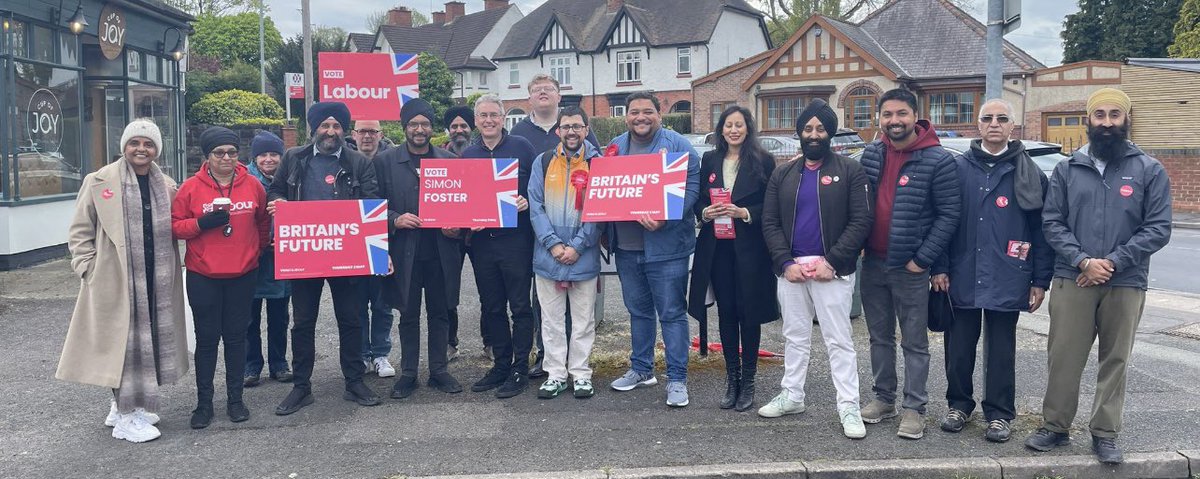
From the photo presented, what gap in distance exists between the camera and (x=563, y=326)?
671cm

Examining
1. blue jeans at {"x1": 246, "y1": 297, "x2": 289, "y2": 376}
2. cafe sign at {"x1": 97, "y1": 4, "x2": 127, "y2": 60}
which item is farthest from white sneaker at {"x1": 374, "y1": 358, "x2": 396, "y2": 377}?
cafe sign at {"x1": 97, "y1": 4, "x2": 127, "y2": 60}

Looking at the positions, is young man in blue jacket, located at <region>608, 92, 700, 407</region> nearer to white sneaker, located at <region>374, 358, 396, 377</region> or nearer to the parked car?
white sneaker, located at <region>374, 358, 396, 377</region>

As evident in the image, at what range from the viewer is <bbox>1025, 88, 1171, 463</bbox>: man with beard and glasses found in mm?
5078

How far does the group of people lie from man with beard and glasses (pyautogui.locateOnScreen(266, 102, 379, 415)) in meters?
0.01

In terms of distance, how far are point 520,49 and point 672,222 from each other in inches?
2181

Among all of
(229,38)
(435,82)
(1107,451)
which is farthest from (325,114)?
(229,38)

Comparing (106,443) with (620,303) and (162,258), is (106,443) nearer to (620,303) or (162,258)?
(162,258)

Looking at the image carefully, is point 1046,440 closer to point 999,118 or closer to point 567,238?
point 999,118

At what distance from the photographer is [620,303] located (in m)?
10.4

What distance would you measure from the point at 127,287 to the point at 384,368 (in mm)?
2123

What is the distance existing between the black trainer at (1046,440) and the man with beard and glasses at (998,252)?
0.52 ft

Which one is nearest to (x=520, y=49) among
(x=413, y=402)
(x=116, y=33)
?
(x=116, y=33)

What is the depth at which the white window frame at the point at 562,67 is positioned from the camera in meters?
57.2

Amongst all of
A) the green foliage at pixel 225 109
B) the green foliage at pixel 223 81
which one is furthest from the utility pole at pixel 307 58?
the green foliage at pixel 223 81
